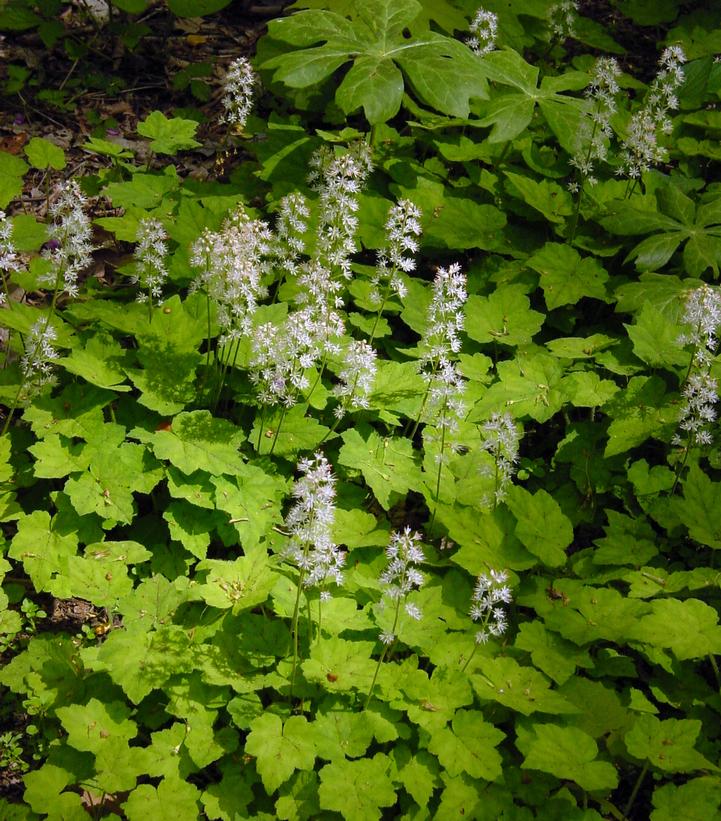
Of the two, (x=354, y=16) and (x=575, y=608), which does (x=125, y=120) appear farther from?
(x=575, y=608)

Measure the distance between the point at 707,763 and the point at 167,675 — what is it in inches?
70.7

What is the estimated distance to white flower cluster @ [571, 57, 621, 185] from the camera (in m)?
3.98

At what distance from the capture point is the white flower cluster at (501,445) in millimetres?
2957

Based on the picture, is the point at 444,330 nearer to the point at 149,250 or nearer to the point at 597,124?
the point at 149,250

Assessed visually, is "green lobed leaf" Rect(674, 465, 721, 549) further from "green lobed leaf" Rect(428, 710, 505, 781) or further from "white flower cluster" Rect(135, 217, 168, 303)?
"white flower cluster" Rect(135, 217, 168, 303)

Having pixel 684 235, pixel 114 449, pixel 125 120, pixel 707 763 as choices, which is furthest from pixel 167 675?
pixel 125 120

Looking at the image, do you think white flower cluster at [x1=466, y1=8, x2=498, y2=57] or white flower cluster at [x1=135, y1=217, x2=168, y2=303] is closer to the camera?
white flower cluster at [x1=135, y1=217, x2=168, y2=303]

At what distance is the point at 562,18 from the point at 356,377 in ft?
12.6

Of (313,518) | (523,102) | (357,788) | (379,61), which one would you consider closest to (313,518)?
(313,518)

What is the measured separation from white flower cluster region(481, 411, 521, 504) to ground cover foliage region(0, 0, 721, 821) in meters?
0.02

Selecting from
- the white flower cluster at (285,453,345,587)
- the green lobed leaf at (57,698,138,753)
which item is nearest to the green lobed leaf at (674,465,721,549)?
the white flower cluster at (285,453,345,587)

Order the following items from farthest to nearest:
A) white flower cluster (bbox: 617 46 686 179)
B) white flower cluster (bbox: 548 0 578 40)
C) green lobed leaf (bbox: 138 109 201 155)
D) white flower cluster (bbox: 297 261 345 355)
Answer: white flower cluster (bbox: 548 0 578 40) → green lobed leaf (bbox: 138 109 201 155) → white flower cluster (bbox: 617 46 686 179) → white flower cluster (bbox: 297 261 345 355)

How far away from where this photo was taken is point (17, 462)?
332 cm

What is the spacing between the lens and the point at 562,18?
18.1 ft
